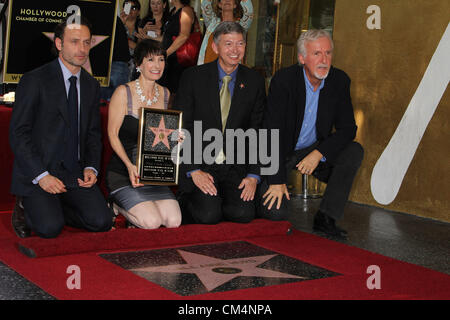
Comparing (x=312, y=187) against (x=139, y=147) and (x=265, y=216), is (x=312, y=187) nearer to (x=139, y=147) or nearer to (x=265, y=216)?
(x=265, y=216)

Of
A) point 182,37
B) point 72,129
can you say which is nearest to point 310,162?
point 72,129

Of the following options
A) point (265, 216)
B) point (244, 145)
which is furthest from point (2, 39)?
point (265, 216)

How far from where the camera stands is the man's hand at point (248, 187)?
13.8 ft

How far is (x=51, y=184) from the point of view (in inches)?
139

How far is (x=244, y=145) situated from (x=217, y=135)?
0.21 m

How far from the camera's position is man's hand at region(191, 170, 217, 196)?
4152mm

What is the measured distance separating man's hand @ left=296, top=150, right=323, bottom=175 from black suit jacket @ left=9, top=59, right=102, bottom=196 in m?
1.49

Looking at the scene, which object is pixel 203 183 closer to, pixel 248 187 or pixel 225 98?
pixel 248 187

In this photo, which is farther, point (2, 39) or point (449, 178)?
point (449, 178)

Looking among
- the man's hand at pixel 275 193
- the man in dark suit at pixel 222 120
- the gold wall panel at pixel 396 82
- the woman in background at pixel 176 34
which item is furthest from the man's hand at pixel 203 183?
the gold wall panel at pixel 396 82

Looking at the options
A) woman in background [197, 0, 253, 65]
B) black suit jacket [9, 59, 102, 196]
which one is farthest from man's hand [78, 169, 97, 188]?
woman in background [197, 0, 253, 65]

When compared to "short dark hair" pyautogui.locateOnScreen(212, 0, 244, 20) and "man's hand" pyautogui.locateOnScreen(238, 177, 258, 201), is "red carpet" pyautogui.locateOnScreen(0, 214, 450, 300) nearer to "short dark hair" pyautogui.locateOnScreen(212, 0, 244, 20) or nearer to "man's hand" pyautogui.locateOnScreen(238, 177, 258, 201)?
"man's hand" pyautogui.locateOnScreen(238, 177, 258, 201)

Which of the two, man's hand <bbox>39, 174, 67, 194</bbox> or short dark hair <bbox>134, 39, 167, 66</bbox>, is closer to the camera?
man's hand <bbox>39, 174, 67, 194</bbox>

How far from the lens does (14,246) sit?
11.7ft
